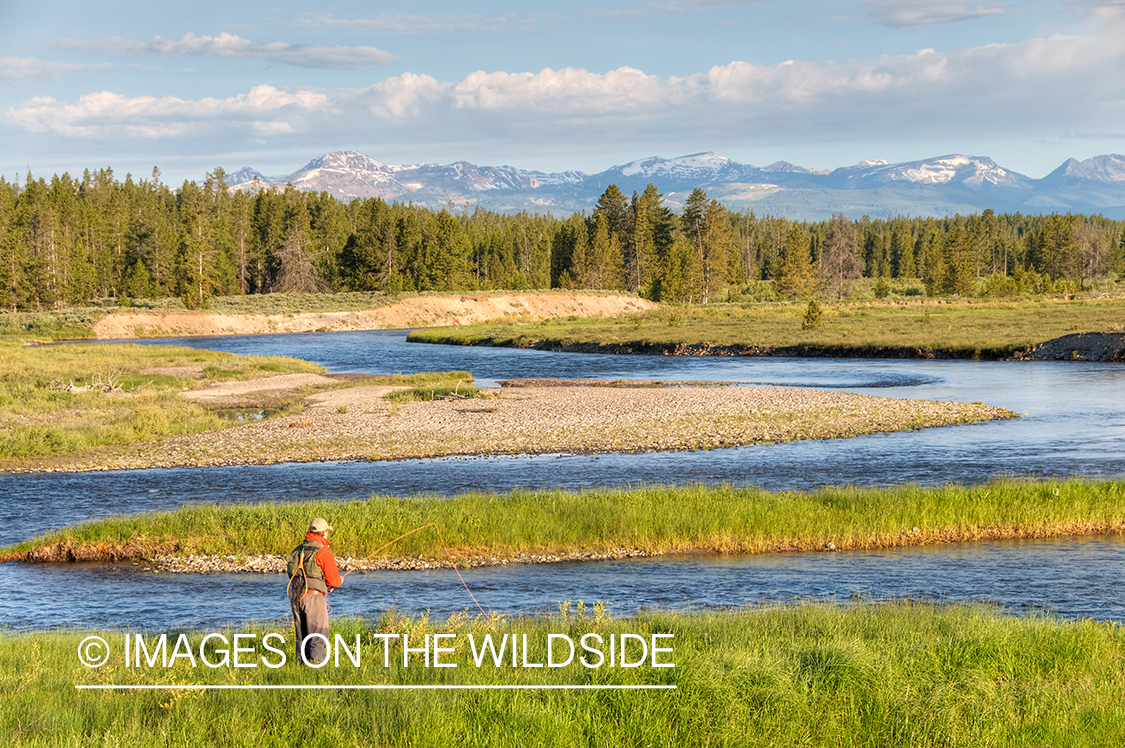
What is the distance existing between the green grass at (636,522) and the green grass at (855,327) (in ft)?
146

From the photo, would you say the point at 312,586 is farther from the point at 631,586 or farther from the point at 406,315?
the point at 406,315

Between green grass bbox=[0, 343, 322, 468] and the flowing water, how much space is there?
4768 millimetres

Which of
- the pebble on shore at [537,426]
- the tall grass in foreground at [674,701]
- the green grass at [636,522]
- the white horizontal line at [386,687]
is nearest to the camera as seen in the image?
the tall grass in foreground at [674,701]

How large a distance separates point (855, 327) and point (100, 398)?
201 ft

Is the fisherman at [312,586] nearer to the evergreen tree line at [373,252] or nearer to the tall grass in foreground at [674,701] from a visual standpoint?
the tall grass in foreground at [674,701]

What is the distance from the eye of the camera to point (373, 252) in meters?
141

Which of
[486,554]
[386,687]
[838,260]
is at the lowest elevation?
[486,554]

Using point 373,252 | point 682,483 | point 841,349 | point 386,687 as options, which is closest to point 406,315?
point 373,252

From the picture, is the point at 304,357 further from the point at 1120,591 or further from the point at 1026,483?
the point at 1120,591

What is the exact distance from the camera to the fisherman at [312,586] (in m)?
9.73

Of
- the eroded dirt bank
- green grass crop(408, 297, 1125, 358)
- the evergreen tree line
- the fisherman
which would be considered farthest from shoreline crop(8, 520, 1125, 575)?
the evergreen tree line

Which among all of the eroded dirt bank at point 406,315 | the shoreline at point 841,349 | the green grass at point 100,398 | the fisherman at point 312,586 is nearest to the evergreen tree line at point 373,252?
the eroded dirt bank at point 406,315

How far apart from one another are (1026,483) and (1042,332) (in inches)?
1962

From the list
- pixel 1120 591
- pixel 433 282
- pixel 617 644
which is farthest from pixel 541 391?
pixel 433 282
